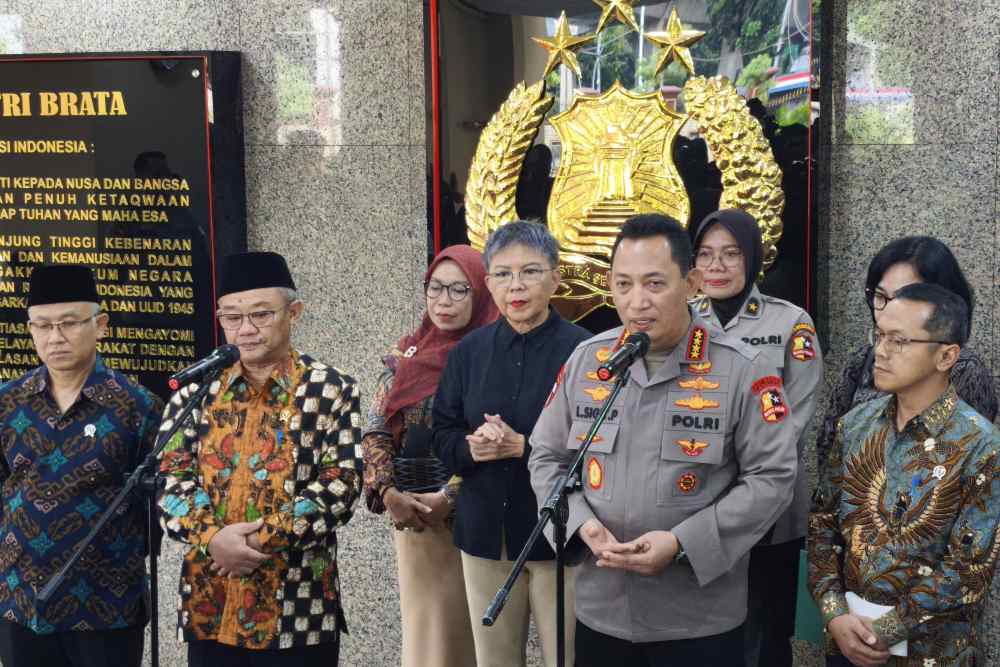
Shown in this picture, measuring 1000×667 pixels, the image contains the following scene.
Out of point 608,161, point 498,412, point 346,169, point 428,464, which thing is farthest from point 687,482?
point 346,169

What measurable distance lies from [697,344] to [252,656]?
4.88 ft

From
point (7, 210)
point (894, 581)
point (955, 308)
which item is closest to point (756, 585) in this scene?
point (894, 581)

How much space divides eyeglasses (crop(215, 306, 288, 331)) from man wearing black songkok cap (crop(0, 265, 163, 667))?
1.64 feet

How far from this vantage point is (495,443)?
3.38 meters

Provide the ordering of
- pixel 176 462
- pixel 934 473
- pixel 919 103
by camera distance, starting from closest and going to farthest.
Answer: pixel 934 473 → pixel 176 462 → pixel 919 103

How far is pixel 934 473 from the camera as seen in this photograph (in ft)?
9.36

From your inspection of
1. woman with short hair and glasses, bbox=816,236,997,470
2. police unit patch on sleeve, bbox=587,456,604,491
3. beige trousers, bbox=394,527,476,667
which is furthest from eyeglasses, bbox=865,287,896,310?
beige trousers, bbox=394,527,476,667

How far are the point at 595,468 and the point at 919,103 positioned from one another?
6.49 ft

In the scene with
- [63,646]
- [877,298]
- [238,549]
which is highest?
[877,298]

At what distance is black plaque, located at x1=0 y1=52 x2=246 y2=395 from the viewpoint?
4910 mm

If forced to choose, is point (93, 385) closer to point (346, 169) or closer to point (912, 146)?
point (346, 169)

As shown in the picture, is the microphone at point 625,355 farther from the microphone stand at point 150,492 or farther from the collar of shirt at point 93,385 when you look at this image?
the collar of shirt at point 93,385

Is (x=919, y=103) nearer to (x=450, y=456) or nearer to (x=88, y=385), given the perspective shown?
(x=450, y=456)

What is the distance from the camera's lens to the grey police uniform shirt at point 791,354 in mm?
3641
